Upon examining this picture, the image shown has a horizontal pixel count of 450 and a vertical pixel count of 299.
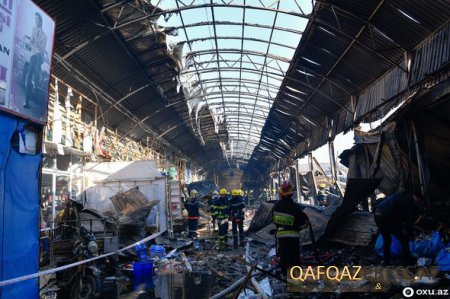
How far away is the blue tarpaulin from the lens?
4355 millimetres

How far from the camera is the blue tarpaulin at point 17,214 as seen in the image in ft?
14.3

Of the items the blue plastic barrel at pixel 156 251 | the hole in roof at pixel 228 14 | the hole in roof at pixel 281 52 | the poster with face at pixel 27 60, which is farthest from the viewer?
the hole in roof at pixel 281 52

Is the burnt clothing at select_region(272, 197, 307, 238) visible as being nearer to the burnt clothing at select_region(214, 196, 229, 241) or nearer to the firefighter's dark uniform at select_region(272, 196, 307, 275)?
the firefighter's dark uniform at select_region(272, 196, 307, 275)

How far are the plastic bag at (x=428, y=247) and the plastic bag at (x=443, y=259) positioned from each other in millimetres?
419

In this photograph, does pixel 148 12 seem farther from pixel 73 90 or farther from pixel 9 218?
pixel 9 218

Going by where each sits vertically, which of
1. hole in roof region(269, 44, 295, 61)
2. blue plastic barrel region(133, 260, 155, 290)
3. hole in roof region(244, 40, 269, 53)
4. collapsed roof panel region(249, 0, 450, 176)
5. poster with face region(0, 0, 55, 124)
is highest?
hole in roof region(244, 40, 269, 53)

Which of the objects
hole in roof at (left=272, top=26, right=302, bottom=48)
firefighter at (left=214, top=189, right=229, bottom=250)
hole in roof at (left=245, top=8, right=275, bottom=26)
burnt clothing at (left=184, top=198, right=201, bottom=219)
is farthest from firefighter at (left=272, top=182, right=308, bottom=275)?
hole in roof at (left=272, top=26, right=302, bottom=48)

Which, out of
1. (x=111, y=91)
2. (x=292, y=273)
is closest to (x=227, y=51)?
(x=111, y=91)

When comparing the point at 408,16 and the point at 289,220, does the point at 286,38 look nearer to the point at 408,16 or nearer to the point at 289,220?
the point at 408,16

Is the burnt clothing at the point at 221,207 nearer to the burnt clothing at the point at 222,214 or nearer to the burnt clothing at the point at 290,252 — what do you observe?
the burnt clothing at the point at 222,214

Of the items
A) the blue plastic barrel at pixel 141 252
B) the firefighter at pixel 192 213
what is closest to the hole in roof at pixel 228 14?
the firefighter at pixel 192 213

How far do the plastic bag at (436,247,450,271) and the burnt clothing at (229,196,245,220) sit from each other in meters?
7.15

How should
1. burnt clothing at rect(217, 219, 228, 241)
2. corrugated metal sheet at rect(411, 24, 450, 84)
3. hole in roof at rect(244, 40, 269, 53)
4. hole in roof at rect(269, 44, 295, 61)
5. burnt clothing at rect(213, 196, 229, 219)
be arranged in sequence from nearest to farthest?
corrugated metal sheet at rect(411, 24, 450, 84) → burnt clothing at rect(217, 219, 228, 241) → burnt clothing at rect(213, 196, 229, 219) → hole in roof at rect(269, 44, 295, 61) → hole in roof at rect(244, 40, 269, 53)

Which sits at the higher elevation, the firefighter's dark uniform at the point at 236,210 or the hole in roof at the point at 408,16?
the hole in roof at the point at 408,16
